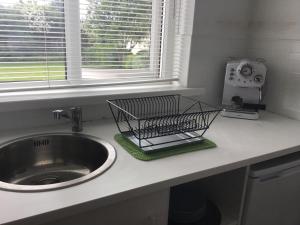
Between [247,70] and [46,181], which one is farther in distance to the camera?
[247,70]

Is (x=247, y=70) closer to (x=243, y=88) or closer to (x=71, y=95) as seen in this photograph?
(x=243, y=88)

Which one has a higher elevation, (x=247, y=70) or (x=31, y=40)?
(x=31, y=40)

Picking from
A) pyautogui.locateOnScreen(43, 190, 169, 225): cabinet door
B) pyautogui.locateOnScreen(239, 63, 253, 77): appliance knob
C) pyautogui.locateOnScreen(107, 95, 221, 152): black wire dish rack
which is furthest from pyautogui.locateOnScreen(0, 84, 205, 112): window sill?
pyautogui.locateOnScreen(43, 190, 169, 225): cabinet door

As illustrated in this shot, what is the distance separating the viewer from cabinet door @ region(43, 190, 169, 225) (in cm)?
80

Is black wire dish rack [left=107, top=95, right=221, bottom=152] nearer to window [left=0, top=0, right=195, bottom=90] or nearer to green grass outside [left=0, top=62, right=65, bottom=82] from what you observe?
window [left=0, top=0, right=195, bottom=90]

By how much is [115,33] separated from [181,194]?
933 millimetres

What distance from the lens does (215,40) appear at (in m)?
1.66

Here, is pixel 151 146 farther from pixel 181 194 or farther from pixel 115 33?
pixel 115 33

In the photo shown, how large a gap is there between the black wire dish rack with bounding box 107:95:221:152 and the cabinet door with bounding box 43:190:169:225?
0.22 meters

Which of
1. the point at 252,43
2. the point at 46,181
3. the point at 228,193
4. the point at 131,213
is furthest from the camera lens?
the point at 252,43

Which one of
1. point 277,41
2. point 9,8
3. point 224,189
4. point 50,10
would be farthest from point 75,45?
point 277,41

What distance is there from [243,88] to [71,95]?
1000mm

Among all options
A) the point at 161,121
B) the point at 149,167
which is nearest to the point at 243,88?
the point at 161,121

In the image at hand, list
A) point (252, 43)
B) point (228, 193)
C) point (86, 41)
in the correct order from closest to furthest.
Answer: point (228, 193)
point (86, 41)
point (252, 43)
